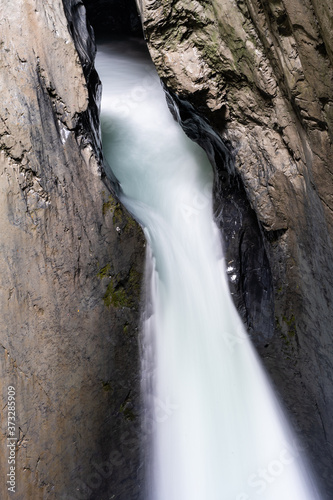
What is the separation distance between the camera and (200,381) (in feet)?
10.7

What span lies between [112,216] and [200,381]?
4.41 feet

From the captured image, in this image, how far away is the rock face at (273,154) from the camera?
240cm

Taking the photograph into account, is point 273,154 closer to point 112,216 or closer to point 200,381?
point 112,216

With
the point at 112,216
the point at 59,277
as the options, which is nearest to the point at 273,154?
the point at 112,216

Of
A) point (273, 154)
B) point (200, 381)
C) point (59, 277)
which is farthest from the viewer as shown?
point (200, 381)

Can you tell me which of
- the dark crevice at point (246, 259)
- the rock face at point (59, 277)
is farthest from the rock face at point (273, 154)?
the rock face at point (59, 277)

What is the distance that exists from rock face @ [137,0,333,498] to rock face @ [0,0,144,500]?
2.37ft

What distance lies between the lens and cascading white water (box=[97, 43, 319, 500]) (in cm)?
316

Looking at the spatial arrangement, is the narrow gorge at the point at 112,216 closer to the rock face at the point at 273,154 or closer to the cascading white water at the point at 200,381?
the rock face at the point at 273,154

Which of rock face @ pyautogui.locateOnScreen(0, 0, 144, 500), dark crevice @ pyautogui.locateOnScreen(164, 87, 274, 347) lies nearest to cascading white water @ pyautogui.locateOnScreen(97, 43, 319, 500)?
dark crevice @ pyautogui.locateOnScreen(164, 87, 274, 347)

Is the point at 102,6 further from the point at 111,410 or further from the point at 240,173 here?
the point at 111,410

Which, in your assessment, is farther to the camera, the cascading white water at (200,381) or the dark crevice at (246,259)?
the dark crevice at (246,259)

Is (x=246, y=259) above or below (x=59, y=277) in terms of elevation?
below

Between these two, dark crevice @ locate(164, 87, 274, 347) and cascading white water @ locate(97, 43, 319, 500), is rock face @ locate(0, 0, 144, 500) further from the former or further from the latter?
dark crevice @ locate(164, 87, 274, 347)
